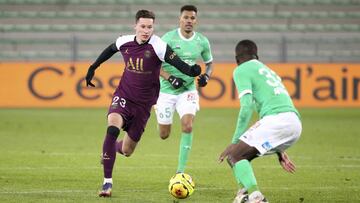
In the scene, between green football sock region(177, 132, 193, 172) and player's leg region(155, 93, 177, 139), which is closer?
green football sock region(177, 132, 193, 172)

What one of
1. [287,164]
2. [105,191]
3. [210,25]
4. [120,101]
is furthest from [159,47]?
[210,25]

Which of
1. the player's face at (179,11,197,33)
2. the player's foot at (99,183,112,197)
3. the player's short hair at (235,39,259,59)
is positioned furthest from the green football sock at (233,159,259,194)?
the player's face at (179,11,197,33)

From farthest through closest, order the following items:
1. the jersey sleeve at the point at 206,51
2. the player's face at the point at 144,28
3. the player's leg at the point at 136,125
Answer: the jersey sleeve at the point at 206,51 → the player's leg at the point at 136,125 → the player's face at the point at 144,28

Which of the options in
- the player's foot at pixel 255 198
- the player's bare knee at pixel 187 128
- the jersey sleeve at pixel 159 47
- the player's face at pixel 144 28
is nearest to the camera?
the player's foot at pixel 255 198

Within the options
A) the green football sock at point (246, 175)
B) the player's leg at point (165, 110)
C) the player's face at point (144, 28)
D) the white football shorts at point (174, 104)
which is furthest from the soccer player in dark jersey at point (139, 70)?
the green football sock at point (246, 175)

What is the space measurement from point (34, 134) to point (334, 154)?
6.71 metres

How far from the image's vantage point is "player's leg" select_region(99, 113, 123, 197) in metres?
9.80

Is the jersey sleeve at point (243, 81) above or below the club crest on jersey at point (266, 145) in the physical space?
above

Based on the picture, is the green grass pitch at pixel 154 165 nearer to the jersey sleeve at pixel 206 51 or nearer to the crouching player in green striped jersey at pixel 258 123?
the crouching player in green striped jersey at pixel 258 123

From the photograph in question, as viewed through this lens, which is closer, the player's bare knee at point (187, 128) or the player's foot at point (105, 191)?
the player's foot at point (105, 191)

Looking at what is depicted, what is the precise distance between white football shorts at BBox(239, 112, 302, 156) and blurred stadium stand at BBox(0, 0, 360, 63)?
1954 cm

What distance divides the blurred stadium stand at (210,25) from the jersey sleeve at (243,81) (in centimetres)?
1949

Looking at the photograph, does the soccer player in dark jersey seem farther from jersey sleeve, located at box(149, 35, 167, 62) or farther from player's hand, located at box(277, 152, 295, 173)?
player's hand, located at box(277, 152, 295, 173)

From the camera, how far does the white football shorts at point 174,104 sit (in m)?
11.9
